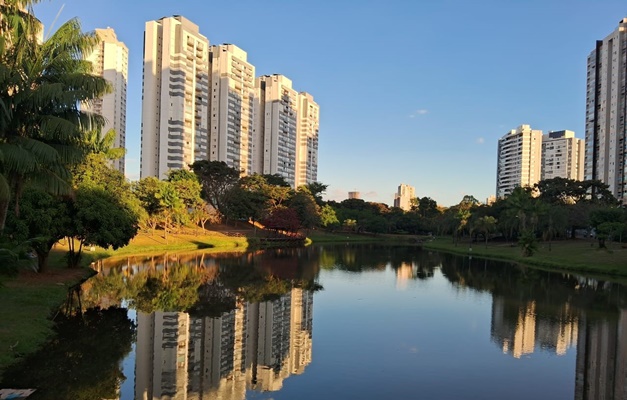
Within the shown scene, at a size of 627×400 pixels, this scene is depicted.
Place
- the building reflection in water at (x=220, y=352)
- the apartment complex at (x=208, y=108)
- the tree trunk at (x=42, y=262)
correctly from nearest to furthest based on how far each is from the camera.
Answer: the building reflection in water at (x=220, y=352)
the tree trunk at (x=42, y=262)
the apartment complex at (x=208, y=108)

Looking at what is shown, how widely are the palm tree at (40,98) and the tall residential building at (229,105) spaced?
112 meters

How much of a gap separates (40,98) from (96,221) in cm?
1451

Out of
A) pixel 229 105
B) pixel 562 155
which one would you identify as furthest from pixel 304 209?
pixel 562 155

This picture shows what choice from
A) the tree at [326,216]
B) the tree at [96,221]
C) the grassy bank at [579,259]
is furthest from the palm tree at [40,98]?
the tree at [326,216]

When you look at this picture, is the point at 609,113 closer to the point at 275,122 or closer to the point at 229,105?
the point at 275,122

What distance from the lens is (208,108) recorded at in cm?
13000

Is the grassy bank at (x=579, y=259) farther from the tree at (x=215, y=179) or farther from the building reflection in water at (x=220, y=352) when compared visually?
the tree at (x=215, y=179)

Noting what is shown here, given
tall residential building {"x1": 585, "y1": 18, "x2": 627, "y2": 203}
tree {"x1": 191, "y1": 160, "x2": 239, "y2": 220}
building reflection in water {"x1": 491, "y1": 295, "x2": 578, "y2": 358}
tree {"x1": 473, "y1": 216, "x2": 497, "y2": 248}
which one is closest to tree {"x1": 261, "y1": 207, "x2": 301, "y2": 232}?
tree {"x1": 191, "y1": 160, "x2": 239, "y2": 220}

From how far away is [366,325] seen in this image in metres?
22.8

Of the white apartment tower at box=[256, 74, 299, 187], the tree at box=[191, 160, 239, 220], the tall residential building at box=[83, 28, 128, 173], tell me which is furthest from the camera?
the white apartment tower at box=[256, 74, 299, 187]

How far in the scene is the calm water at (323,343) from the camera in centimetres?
1374

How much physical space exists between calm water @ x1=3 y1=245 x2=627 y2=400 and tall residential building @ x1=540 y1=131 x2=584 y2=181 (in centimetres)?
17528

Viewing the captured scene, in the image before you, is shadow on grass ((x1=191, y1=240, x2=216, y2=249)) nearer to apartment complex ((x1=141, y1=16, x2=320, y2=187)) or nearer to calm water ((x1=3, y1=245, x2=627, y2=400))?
calm water ((x1=3, y1=245, x2=627, y2=400))

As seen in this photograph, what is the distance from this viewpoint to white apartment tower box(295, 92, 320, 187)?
183625mm
